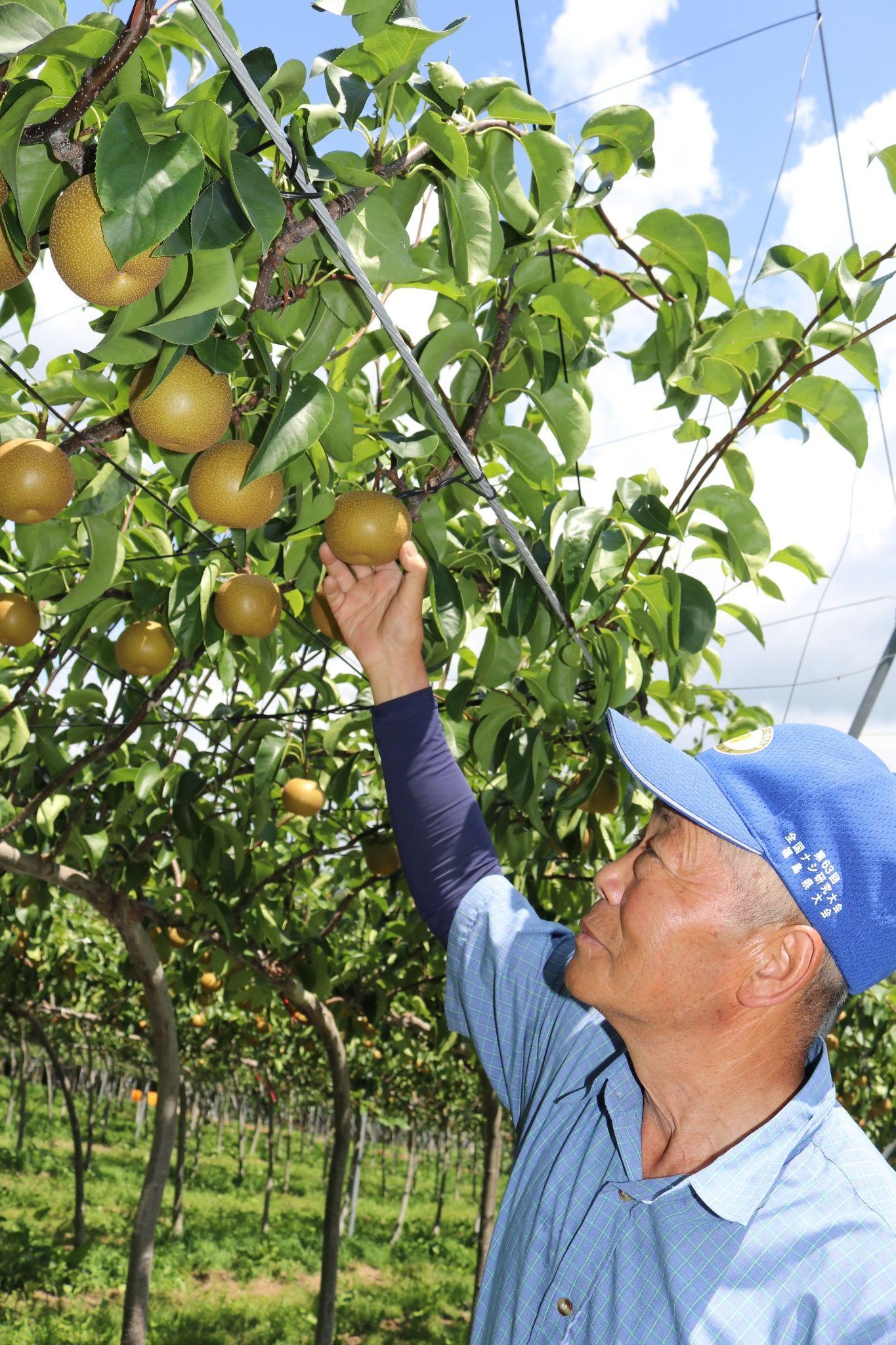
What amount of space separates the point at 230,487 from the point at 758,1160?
0.99 m

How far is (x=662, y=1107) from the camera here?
1.34 m

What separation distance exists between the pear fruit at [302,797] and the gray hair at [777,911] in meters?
1.89

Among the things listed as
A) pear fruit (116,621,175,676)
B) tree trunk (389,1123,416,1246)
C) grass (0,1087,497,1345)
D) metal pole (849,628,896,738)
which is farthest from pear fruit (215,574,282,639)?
tree trunk (389,1123,416,1246)

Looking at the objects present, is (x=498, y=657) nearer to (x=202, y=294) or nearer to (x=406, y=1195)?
(x=202, y=294)

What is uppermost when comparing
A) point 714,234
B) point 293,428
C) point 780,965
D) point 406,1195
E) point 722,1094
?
point 714,234

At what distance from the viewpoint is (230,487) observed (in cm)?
138

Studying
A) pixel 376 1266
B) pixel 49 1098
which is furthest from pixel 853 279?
pixel 49 1098

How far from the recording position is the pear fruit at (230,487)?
138 cm

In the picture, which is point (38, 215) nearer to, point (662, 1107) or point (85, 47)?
point (85, 47)

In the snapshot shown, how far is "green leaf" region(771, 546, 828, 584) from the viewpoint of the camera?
2043mm

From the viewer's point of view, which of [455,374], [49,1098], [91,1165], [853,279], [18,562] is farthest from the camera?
[49,1098]

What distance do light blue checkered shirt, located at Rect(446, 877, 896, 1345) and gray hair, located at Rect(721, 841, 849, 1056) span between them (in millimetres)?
80

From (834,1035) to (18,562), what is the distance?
7568mm

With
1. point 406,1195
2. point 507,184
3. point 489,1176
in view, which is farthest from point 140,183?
point 406,1195
